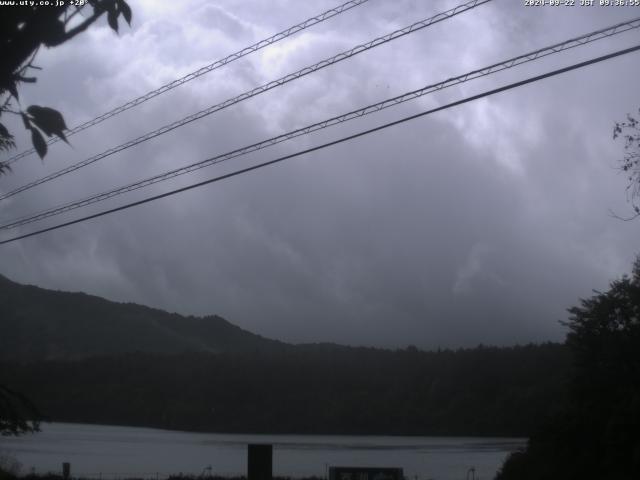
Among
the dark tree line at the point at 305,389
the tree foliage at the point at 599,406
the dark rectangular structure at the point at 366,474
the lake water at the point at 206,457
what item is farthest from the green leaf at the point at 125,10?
the dark tree line at the point at 305,389

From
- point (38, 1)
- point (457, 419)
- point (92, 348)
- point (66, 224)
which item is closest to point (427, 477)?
point (66, 224)

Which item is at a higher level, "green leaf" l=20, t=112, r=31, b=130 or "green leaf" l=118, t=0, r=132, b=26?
"green leaf" l=118, t=0, r=132, b=26

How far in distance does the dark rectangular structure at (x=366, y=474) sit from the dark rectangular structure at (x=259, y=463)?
2826 mm

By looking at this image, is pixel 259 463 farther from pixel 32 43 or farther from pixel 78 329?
pixel 78 329

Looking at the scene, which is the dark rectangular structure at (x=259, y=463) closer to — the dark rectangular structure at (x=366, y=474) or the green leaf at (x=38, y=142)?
the dark rectangular structure at (x=366, y=474)

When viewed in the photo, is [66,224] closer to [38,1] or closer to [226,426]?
[38,1]

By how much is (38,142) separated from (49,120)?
19cm

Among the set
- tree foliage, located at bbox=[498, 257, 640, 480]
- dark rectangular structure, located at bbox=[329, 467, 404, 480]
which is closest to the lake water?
tree foliage, located at bbox=[498, 257, 640, 480]

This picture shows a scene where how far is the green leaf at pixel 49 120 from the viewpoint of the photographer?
15.0 feet

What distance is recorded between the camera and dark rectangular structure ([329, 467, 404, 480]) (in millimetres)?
19016

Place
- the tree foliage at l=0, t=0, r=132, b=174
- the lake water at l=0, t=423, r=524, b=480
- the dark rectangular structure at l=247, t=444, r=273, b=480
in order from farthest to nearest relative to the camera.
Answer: the lake water at l=0, t=423, r=524, b=480, the dark rectangular structure at l=247, t=444, r=273, b=480, the tree foliage at l=0, t=0, r=132, b=174

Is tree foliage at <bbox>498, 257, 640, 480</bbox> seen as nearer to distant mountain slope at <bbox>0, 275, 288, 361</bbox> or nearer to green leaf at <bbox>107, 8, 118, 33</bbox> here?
green leaf at <bbox>107, 8, 118, 33</bbox>

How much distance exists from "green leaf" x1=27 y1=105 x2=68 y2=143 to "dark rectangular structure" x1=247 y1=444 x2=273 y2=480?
18.0 m

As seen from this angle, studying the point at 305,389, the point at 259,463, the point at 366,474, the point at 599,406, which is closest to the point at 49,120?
the point at 366,474
